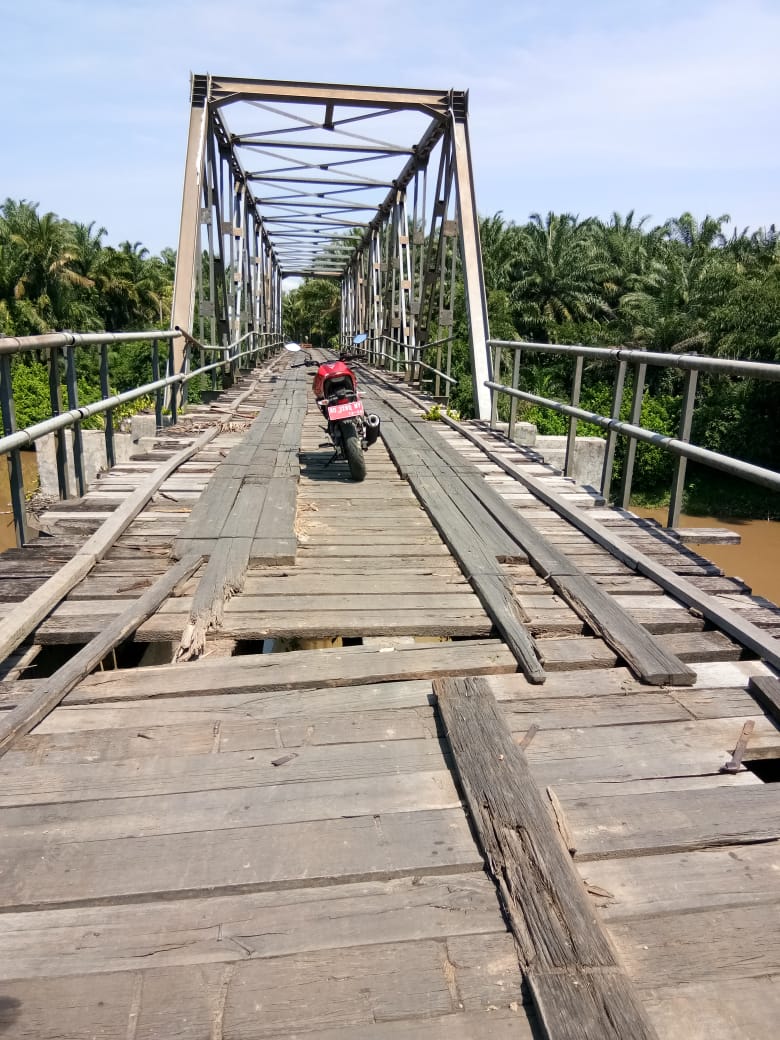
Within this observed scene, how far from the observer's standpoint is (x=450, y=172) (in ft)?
39.3

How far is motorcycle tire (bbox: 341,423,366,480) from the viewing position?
5.81 metres

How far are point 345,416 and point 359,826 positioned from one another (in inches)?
172

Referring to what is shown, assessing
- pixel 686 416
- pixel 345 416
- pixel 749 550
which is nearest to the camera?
pixel 686 416

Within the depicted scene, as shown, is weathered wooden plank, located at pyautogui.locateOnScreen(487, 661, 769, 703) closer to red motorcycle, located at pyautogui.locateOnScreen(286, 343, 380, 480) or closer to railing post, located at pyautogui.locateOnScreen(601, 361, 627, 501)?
railing post, located at pyautogui.locateOnScreen(601, 361, 627, 501)

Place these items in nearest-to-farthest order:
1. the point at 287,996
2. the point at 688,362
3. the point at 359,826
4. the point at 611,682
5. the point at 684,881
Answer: the point at 287,996
the point at 684,881
the point at 359,826
the point at 611,682
the point at 688,362

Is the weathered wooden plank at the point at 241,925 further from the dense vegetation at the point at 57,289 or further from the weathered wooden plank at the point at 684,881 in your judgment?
the dense vegetation at the point at 57,289

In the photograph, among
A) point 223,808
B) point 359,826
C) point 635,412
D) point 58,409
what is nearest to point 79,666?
point 223,808

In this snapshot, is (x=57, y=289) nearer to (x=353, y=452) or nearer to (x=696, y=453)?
(x=353, y=452)

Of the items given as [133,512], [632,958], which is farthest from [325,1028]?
[133,512]

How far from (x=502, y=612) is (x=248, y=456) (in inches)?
149

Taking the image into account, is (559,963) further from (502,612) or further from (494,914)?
(502,612)

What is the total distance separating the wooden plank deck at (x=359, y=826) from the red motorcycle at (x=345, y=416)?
7.79ft

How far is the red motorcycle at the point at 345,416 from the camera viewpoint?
5852 millimetres

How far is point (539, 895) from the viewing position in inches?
67.7
